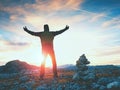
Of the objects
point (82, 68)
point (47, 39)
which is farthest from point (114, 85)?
point (47, 39)

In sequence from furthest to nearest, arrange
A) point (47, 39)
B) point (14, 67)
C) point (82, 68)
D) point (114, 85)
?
point (14, 67) → point (47, 39) → point (82, 68) → point (114, 85)

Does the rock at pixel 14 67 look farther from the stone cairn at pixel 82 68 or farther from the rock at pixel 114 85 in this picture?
the rock at pixel 114 85

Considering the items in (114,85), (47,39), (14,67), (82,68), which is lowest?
(114,85)

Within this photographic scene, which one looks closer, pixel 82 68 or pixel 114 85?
pixel 114 85

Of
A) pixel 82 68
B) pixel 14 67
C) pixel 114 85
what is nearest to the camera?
pixel 114 85

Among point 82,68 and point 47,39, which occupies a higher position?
point 47,39

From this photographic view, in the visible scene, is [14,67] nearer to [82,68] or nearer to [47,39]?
[47,39]

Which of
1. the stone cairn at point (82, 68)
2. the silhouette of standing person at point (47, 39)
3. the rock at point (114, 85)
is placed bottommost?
the rock at point (114, 85)

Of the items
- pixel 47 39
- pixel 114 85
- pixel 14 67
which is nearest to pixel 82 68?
pixel 47 39

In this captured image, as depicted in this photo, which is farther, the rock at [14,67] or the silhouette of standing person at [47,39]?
the rock at [14,67]

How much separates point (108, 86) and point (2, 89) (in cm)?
846

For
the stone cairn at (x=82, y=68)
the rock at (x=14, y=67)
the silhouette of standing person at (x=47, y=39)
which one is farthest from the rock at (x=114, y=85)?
the rock at (x=14, y=67)

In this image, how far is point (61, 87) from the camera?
17.9 metres

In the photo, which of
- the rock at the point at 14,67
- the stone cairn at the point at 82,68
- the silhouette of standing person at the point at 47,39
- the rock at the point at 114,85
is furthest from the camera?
the rock at the point at 14,67
